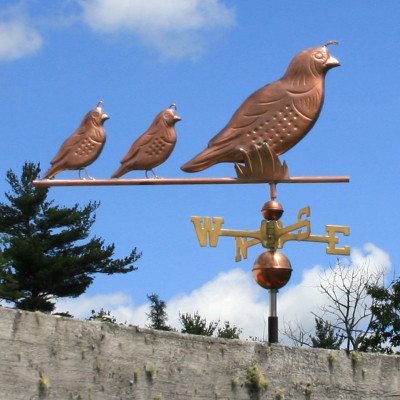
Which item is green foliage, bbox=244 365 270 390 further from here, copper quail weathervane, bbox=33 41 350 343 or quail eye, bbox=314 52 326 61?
quail eye, bbox=314 52 326 61

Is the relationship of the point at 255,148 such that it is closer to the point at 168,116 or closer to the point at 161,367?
the point at 168,116

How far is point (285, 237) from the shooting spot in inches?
216

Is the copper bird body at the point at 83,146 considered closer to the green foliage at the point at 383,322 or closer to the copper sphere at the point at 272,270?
the copper sphere at the point at 272,270

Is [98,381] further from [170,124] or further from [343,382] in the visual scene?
[170,124]

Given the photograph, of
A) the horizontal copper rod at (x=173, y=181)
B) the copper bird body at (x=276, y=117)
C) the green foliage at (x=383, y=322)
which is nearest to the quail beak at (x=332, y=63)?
the copper bird body at (x=276, y=117)

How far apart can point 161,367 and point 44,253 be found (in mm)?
18965

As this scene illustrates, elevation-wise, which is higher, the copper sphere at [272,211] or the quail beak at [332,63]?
the quail beak at [332,63]

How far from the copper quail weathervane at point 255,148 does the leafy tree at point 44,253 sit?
1539 centimetres

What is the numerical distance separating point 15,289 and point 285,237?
17.8 metres

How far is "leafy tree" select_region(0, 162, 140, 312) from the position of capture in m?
21.9

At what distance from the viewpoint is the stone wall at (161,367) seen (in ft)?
13.9

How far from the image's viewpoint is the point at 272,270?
17.3 ft

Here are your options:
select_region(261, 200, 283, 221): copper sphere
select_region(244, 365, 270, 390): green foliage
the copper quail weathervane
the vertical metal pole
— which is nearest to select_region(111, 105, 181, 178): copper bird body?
the copper quail weathervane

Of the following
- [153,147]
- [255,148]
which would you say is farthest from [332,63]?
[153,147]
